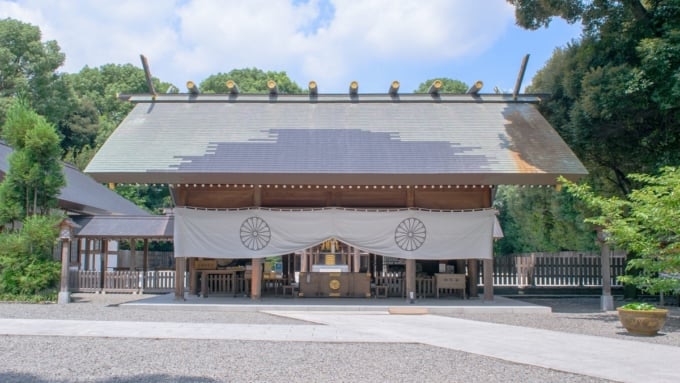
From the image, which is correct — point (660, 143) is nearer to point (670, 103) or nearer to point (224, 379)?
point (670, 103)

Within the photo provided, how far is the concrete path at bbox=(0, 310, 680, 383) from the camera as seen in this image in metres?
7.34

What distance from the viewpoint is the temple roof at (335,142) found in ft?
44.0

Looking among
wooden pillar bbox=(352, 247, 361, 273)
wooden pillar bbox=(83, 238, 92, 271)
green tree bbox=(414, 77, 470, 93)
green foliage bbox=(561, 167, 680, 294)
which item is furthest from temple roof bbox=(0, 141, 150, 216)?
green tree bbox=(414, 77, 470, 93)

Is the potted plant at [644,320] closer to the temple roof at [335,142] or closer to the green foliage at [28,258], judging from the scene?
the temple roof at [335,142]

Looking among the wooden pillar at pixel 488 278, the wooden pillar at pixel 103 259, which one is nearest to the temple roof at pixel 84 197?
the wooden pillar at pixel 103 259

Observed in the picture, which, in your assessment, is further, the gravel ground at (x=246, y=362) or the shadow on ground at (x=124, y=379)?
the gravel ground at (x=246, y=362)

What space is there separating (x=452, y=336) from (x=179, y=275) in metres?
7.49

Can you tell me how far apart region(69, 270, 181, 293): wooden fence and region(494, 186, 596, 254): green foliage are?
15.1 m

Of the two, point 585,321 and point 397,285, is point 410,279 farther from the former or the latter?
point 585,321

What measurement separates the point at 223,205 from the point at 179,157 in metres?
1.69

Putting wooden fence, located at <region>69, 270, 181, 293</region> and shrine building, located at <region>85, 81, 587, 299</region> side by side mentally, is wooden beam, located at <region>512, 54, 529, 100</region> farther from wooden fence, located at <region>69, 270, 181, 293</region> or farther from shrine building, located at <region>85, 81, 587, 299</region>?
wooden fence, located at <region>69, 270, 181, 293</region>

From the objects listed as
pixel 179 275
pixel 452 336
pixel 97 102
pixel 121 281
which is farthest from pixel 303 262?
pixel 97 102

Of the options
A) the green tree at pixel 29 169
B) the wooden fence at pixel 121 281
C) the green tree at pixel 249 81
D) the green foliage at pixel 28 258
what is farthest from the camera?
the green tree at pixel 249 81

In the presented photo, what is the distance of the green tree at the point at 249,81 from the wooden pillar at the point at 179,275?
30832 millimetres
